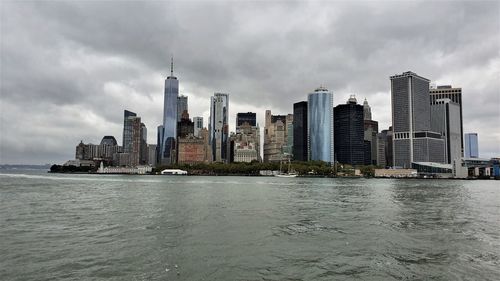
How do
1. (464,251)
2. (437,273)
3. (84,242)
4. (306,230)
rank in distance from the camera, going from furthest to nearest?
1. (306,230)
2. (84,242)
3. (464,251)
4. (437,273)

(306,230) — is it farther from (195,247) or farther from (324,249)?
(195,247)

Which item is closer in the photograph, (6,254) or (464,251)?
(6,254)

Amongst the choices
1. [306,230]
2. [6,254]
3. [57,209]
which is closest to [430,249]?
[306,230]

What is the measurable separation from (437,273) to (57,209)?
→ 41913mm

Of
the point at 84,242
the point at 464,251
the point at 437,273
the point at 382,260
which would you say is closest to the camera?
the point at 437,273

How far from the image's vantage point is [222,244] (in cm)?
2569

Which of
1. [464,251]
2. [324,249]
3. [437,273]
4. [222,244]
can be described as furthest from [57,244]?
[464,251]

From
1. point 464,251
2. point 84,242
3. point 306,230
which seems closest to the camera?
point 464,251

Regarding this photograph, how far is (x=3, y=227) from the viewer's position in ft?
106

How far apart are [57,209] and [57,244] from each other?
908 inches

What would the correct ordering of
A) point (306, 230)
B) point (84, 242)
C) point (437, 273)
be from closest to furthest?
point (437, 273) → point (84, 242) → point (306, 230)

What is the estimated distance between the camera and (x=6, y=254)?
2239 centimetres

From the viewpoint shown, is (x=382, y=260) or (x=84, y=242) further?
(x=84, y=242)

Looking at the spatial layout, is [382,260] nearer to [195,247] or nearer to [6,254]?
[195,247]
